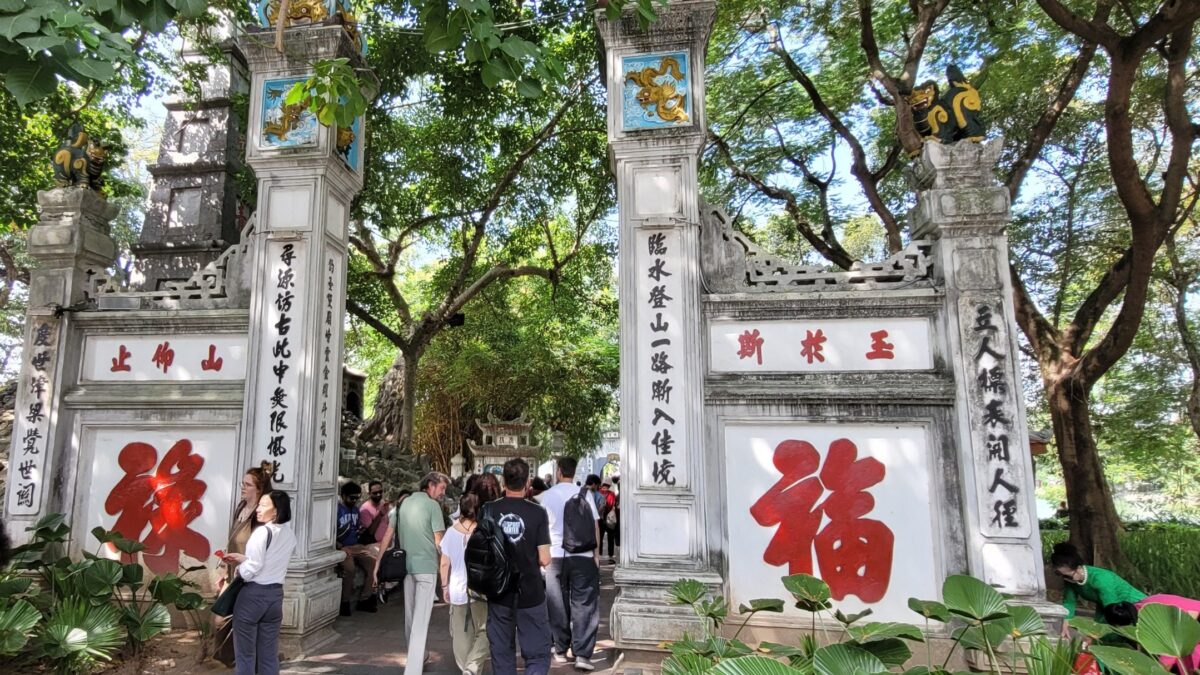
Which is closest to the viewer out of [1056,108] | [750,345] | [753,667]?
[753,667]

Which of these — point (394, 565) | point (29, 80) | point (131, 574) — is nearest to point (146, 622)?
point (131, 574)

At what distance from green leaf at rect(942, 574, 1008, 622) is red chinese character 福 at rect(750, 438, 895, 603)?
2066mm

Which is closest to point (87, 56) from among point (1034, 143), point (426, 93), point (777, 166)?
point (426, 93)

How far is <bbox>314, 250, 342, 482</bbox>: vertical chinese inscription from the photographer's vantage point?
519cm

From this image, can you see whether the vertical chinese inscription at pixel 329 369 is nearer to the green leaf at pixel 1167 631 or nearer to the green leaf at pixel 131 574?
the green leaf at pixel 131 574

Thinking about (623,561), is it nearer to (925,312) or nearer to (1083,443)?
(925,312)

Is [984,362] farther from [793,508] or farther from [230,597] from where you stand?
[230,597]

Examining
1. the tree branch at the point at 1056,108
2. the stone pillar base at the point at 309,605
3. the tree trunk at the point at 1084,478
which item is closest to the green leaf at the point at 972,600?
the stone pillar base at the point at 309,605

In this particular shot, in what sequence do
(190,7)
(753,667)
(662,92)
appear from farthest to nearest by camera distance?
(662,92) → (190,7) → (753,667)

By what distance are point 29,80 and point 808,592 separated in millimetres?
3643

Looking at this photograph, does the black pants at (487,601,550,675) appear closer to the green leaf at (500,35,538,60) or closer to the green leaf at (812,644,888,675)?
the green leaf at (812,644,888,675)

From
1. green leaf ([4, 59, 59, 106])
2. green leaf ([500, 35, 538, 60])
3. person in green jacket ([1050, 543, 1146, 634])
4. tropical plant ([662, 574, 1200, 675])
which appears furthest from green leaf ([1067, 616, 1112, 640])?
green leaf ([4, 59, 59, 106])

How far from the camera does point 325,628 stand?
5.09 meters

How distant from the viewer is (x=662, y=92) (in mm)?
5129
